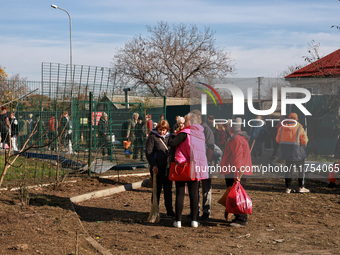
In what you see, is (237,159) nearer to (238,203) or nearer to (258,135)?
(238,203)

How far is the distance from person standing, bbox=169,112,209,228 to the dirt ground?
340mm

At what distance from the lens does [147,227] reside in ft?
25.8

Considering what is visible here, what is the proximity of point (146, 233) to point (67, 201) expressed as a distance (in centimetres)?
250

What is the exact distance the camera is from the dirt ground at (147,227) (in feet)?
20.7

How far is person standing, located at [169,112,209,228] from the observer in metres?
7.67

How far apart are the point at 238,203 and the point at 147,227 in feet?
4.94

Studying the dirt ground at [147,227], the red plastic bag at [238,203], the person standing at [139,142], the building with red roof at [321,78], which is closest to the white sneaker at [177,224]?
the dirt ground at [147,227]

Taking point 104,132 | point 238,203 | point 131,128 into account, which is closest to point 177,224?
point 238,203

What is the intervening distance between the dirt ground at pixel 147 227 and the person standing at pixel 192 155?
340 millimetres

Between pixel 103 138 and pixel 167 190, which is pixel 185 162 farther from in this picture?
pixel 103 138

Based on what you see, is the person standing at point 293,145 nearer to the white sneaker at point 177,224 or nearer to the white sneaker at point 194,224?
the white sneaker at point 194,224

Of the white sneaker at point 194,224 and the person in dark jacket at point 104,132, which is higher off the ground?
the person in dark jacket at point 104,132

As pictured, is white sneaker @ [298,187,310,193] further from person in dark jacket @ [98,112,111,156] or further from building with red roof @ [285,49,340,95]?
building with red roof @ [285,49,340,95]

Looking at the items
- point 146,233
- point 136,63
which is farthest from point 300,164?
point 136,63
